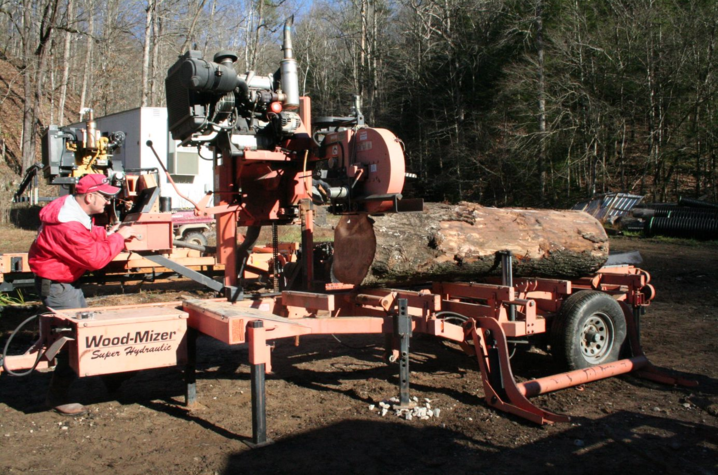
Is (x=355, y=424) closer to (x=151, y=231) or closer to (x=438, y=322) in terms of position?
(x=438, y=322)

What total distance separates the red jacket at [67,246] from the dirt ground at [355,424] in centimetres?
123

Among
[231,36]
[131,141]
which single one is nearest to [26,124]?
[131,141]

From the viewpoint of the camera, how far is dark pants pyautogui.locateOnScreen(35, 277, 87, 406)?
15.7 feet

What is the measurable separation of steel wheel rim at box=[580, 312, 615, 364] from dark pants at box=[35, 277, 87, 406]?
4.58 m

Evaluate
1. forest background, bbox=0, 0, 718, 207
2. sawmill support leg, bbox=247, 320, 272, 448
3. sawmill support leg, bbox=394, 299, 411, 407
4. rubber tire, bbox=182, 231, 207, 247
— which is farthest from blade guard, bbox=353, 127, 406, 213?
forest background, bbox=0, 0, 718, 207

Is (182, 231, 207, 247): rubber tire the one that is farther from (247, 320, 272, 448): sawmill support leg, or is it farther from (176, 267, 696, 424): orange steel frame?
(247, 320, 272, 448): sawmill support leg

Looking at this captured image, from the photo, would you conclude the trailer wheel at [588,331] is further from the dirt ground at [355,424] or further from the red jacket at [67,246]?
the red jacket at [67,246]

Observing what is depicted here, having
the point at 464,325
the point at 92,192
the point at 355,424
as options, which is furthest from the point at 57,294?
the point at 464,325

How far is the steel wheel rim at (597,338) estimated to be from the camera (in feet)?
18.7

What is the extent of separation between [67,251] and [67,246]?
48 mm

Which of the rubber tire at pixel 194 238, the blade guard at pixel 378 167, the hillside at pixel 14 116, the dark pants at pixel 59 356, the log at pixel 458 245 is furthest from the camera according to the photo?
the hillside at pixel 14 116

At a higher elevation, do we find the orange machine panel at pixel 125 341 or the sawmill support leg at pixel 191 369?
the orange machine panel at pixel 125 341

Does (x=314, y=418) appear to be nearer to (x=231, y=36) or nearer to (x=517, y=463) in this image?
(x=517, y=463)

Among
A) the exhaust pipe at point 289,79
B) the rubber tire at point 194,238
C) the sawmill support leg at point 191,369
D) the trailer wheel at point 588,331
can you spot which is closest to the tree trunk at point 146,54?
the rubber tire at point 194,238
